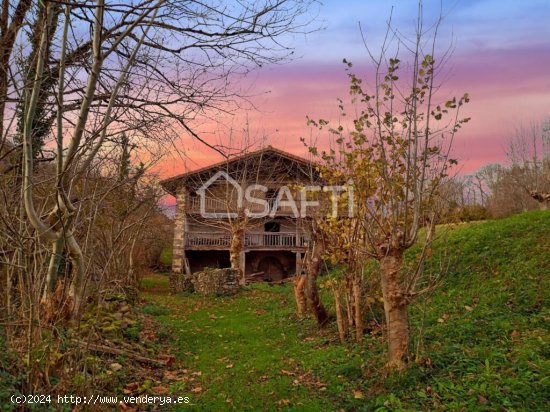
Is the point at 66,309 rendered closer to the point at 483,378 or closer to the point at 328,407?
the point at 328,407

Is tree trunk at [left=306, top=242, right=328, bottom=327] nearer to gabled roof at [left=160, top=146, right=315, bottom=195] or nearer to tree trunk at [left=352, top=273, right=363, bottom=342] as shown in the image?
tree trunk at [left=352, top=273, right=363, bottom=342]

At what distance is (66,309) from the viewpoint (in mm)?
4910

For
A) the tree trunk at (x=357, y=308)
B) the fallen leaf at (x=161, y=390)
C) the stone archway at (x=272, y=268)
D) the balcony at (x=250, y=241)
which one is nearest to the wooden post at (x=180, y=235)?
the balcony at (x=250, y=241)

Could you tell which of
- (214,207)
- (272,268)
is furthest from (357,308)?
(272,268)

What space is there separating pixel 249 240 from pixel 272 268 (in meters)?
2.56

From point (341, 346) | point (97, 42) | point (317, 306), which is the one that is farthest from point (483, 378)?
point (97, 42)

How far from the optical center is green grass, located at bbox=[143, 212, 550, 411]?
4.43m

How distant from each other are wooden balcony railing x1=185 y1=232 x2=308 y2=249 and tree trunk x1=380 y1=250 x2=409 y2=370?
17.5 metres

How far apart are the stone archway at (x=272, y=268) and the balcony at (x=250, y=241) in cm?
140

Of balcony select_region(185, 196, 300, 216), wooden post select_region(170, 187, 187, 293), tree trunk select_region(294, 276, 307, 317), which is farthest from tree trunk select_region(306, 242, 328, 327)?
wooden post select_region(170, 187, 187, 293)

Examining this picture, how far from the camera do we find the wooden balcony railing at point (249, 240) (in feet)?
75.8

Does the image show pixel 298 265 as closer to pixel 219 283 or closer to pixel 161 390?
pixel 219 283

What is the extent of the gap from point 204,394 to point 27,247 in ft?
8.89

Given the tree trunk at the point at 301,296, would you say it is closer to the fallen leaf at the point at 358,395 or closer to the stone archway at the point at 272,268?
the fallen leaf at the point at 358,395
